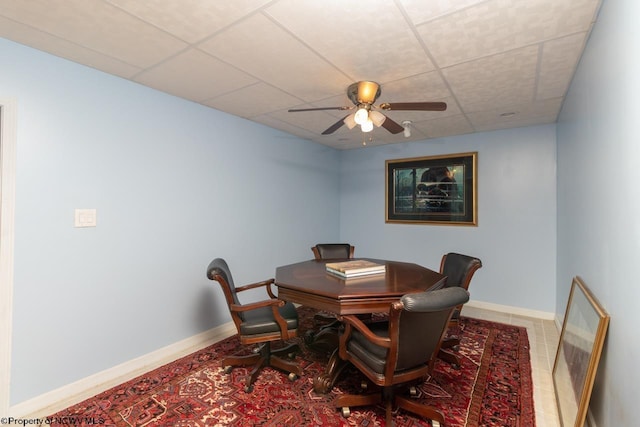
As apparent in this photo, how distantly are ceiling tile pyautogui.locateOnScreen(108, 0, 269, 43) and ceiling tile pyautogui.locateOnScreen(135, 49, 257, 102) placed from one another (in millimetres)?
273

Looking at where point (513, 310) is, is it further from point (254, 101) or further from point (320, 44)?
point (254, 101)

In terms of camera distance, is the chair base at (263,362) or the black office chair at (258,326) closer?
the black office chair at (258,326)

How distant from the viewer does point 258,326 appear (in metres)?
2.22

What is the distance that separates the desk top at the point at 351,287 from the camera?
1.92 meters

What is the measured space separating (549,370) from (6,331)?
3930 millimetres

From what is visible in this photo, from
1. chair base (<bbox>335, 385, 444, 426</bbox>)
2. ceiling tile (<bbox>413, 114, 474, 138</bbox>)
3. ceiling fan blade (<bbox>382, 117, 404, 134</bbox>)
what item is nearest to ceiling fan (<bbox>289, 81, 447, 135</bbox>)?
ceiling fan blade (<bbox>382, 117, 404, 134</bbox>)

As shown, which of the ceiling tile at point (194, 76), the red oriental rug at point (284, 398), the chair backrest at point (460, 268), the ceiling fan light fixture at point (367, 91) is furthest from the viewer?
the chair backrest at point (460, 268)

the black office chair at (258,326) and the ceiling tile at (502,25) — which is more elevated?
the ceiling tile at (502,25)

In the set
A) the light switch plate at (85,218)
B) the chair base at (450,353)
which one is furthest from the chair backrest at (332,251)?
the light switch plate at (85,218)

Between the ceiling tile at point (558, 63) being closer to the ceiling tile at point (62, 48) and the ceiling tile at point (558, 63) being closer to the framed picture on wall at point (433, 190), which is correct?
the framed picture on wall at point (433, 190)

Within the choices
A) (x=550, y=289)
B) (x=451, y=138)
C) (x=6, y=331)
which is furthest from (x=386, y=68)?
(x=550, y=289)

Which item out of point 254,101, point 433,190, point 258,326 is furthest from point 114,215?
point 433,190

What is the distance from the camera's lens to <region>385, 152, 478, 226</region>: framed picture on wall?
4055 mm

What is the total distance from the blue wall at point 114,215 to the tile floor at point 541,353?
2.82 m
